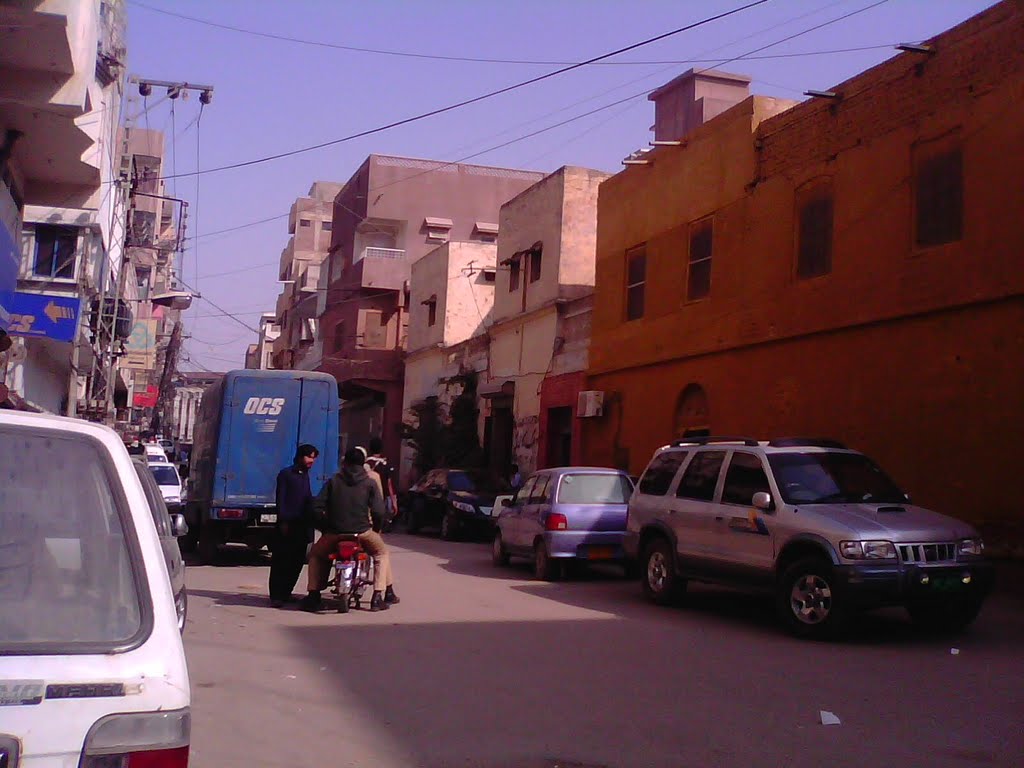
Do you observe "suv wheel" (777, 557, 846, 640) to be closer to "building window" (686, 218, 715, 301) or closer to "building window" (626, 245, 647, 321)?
"building window" (686, 218, 715, 301)

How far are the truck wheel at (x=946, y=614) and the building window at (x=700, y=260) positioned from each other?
11.2 metres

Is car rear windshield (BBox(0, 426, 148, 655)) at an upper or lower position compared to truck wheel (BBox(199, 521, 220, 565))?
upper

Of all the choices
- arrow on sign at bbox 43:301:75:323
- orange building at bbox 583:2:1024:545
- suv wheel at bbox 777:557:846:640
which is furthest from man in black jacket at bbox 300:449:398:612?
arrow on sign at bbox 43:301:75:323

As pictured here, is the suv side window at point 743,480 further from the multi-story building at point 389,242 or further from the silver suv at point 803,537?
the multi-story building at point 389,242

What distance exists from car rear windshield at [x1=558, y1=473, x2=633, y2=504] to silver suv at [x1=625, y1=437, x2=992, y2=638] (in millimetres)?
2216

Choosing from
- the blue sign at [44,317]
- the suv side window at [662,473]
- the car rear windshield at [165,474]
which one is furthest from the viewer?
the car rear windshield at [165,474]

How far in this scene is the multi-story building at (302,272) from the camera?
194 feet

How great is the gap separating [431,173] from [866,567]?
37.7 meters

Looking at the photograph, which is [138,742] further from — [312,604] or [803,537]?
[312,604]

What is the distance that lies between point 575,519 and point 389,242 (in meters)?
32.3

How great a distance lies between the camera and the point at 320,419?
1753 cm

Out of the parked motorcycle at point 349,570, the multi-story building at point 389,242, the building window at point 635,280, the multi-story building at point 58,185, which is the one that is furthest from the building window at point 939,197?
the multi-story building at point 389,242

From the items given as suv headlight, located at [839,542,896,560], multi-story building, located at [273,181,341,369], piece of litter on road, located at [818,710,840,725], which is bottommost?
piece of litter on road, located at [818,710,840,725]

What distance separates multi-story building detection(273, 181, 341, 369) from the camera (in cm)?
5909
